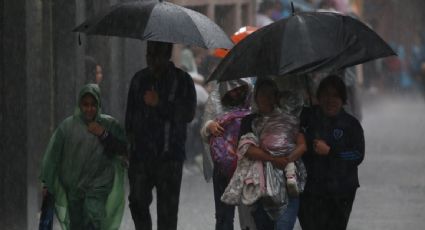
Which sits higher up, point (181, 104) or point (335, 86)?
point (335, 86)

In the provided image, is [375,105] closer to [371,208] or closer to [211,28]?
[371,208]

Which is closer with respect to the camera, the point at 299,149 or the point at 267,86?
the point at 299,149

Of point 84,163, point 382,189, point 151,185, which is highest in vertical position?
point 84,163

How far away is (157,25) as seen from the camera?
35.7 feet

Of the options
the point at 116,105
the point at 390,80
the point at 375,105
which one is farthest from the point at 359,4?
the point at 116,105

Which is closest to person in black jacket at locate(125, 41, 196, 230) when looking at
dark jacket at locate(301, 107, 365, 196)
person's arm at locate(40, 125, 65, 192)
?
person's arm at locate(40, 125, 65, 192)

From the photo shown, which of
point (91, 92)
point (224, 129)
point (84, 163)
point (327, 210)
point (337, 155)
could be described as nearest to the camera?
point (337, 155)

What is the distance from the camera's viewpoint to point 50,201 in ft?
35.7

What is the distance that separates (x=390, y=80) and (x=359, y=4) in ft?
18.7

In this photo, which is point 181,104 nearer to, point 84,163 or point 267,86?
point 84,163

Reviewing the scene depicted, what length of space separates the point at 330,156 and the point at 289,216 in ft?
1.62

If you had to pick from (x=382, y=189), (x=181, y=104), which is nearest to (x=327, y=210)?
(x=181, y=104)

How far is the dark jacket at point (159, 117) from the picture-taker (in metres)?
11.1

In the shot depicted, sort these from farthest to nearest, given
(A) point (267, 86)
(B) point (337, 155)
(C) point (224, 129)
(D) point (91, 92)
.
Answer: (C) point (224, 129) → (D) point (91, 92) → (A) point (267, 86) → (B) point (337, 155)
